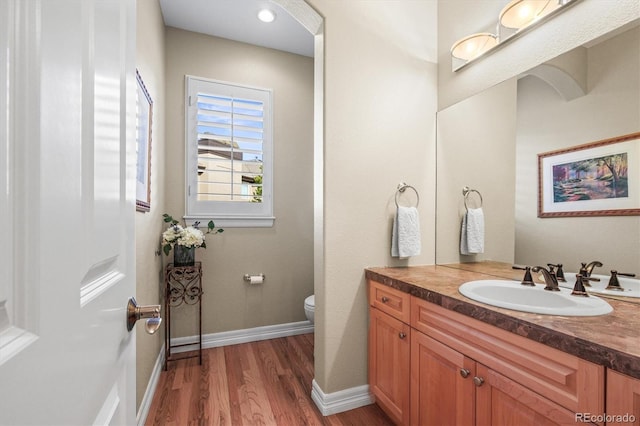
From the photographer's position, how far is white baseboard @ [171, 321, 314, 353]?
8.09 ft

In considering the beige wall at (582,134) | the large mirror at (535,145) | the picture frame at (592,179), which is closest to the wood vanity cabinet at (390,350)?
the large mirror at (535,145)

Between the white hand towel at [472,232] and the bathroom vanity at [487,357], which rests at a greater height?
the white hand towel at [472,232]

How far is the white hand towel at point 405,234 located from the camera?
1.83m

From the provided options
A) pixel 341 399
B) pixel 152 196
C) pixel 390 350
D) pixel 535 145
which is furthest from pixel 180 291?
pixel 535 145

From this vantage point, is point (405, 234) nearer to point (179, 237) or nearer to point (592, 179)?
point (592, 179)

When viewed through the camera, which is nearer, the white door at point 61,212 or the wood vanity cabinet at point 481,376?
the white door at point 61,212

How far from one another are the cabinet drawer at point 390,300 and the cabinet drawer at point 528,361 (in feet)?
0.64

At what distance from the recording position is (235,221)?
8.68 ft

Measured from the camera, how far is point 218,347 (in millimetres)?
2557

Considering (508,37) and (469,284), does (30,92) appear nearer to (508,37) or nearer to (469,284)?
(469,284)

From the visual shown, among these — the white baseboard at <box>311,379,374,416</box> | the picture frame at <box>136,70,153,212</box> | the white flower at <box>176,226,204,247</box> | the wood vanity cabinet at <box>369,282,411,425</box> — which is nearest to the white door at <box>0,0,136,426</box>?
the picture frame at <box>136,70,153,212</box>

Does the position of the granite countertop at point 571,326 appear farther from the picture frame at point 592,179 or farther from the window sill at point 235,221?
the window sill at point 235,221

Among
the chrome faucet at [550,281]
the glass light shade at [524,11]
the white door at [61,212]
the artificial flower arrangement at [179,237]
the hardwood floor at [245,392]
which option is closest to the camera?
the white door at [61,212]

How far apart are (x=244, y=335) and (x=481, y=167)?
7.70ft
